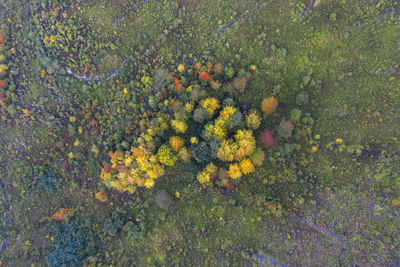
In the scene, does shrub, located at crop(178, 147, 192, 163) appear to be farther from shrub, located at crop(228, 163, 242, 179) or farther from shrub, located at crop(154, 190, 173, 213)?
shrub, located at crop(154, 190, 173, 213)

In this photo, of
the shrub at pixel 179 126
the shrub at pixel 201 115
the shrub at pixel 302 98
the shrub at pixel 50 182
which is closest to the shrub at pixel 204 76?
the shrub at pixel 201 115

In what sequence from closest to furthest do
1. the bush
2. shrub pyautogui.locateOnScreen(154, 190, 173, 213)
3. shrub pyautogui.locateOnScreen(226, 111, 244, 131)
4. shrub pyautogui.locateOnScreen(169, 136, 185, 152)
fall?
1. shrub pyautogui.locateOnScreen(226, 111, 244, 131)
2. shrub pyautogui.locateOnScreen(169, 136, 185, 152)
3. shrub pyautogui.locateOnScreen(154, 190, 173, 213)
4. the bush

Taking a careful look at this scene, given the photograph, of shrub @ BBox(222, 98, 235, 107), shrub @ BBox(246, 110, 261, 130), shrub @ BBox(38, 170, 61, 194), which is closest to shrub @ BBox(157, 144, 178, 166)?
shrub @ BBox(222, 98, 235, 107)

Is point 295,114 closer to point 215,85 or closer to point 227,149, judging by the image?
point 227,149

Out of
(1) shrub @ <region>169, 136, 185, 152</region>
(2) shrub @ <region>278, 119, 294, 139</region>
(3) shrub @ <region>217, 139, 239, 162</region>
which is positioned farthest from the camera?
(1) shrub @ <region>169, 136, 185, 152</region>

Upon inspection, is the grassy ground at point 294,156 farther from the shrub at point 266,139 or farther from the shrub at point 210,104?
the shrub at point 210,104

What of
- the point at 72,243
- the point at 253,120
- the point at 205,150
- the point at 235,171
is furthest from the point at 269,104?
the point at 72,243

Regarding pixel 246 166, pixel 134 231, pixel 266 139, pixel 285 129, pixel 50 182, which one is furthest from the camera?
pixel 50 182
